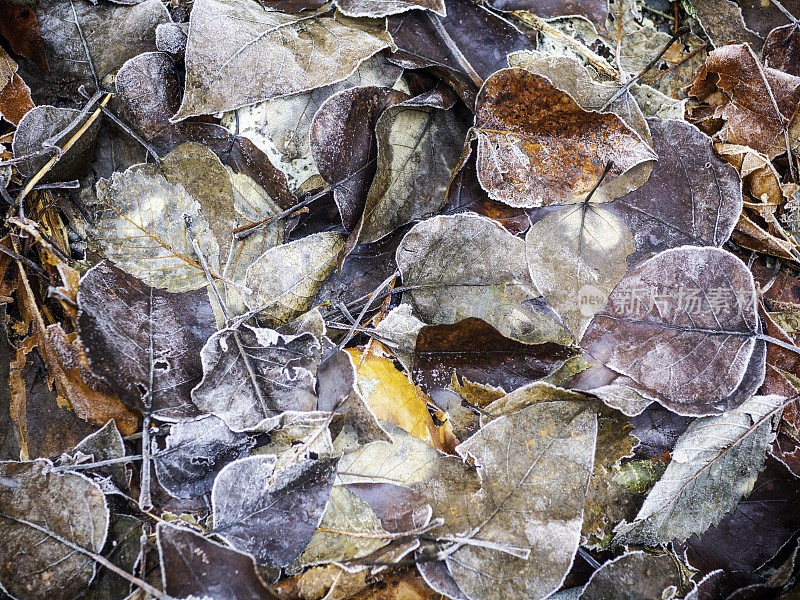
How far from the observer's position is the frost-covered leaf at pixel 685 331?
1.38 meters

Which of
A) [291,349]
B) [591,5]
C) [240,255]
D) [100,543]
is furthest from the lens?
[591,5]

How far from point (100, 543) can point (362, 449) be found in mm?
618

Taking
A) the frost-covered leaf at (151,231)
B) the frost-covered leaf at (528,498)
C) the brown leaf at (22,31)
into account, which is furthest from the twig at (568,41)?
the brown leaf at (22,31)

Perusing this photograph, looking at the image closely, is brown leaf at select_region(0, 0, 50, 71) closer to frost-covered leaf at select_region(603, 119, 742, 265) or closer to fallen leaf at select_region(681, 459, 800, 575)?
frost-covered leaf at select_region(603, 119, 742, 265)

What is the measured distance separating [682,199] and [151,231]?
1410 mm

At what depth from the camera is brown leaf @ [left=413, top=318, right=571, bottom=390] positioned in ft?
4.43

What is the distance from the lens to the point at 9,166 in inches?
54.0

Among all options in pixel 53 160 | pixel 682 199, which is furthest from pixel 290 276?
pixel 682 199

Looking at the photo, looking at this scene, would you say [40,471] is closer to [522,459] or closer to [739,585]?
[522,459]

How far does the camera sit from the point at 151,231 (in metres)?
1.40

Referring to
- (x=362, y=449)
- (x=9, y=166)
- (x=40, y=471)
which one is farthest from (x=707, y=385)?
(x=9, y=166)

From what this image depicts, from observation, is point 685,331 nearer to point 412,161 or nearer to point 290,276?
point 412,161

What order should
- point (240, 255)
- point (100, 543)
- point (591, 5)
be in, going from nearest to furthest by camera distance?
point (100, 543) < point (240, 255) < point (591, 5)

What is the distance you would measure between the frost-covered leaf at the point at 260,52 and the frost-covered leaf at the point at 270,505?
34.8 inches
